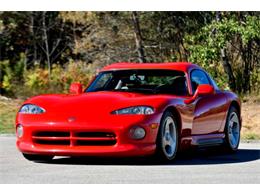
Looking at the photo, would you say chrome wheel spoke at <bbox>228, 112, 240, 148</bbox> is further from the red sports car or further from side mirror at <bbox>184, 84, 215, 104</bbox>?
side mirror at <bbox>184, 84, 215, 104</bbox>

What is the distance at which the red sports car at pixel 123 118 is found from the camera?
1000cm

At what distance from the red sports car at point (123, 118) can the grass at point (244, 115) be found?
6.28m

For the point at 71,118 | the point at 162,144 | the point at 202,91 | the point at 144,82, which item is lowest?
the point at 162,144

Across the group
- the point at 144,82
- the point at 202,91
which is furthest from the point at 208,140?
the point at 144,82

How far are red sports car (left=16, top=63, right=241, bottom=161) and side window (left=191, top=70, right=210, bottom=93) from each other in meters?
0.14

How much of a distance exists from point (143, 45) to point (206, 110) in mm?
15788

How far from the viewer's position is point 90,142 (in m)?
10.1

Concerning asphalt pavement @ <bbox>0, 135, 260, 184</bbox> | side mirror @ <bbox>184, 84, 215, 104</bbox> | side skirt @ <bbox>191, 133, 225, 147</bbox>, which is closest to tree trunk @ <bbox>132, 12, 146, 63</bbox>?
side skirt @ <bbox>191, 133, 225, 147</bbox>

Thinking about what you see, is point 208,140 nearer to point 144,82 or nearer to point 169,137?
point 144,82

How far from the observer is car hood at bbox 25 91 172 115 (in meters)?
10.2

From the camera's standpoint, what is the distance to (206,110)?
11633 mm

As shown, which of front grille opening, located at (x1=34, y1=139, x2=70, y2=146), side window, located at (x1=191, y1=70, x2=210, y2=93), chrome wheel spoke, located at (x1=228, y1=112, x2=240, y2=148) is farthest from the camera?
chrome wheel spoke, located at (x1=228, y1=112, x2=240, y2=148)

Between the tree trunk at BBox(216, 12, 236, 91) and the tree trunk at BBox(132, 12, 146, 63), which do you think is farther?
the tree trunk at BBox(132, 12, 146, 63)

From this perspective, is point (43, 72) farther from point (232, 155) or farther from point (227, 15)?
point (232, 155)
